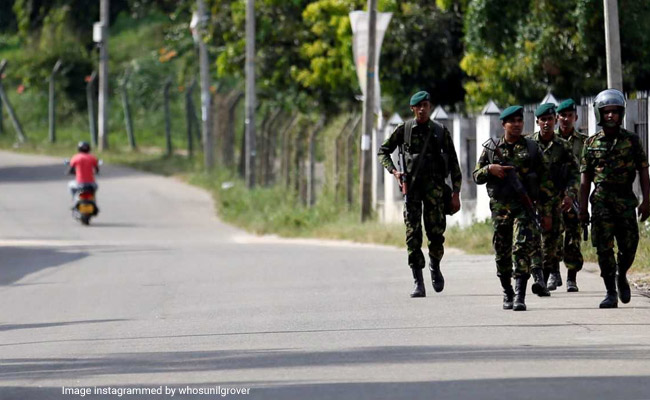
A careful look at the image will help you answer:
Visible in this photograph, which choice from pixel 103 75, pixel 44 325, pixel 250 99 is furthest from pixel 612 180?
pixel 103 75

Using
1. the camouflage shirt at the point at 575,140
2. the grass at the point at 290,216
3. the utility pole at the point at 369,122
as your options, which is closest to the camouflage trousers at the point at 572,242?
the camouflage shirt at the point at 575,140

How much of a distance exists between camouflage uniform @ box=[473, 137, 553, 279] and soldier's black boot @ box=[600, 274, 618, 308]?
2.14ft

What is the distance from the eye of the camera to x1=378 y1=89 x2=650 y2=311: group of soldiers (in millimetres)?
12055

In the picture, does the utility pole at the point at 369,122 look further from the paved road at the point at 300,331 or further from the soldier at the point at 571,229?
the soldier at the point at 571,229

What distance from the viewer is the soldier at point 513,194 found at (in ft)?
40.4

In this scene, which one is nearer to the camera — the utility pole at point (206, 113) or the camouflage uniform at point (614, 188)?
the camouflage uniform at point (614, 188)

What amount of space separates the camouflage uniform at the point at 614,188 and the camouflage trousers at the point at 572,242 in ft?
5.10

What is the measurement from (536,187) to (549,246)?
1.09m

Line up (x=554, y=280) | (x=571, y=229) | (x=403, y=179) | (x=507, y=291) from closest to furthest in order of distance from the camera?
1. (x=507, y=291)
2. (x=403, y=179)
3. (x=571, y=229)
4. (x=554, y=280)

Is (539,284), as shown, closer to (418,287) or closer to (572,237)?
(572,237)

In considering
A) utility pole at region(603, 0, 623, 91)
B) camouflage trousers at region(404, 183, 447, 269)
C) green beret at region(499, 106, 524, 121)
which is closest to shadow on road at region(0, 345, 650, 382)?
green beret at region(499, 106, 524, 121)

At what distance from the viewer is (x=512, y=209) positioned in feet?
40.8

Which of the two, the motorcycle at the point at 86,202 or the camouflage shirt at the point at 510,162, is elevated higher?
the camouflage shirt at the point at 510,162

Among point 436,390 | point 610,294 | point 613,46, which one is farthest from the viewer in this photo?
point 613,46
